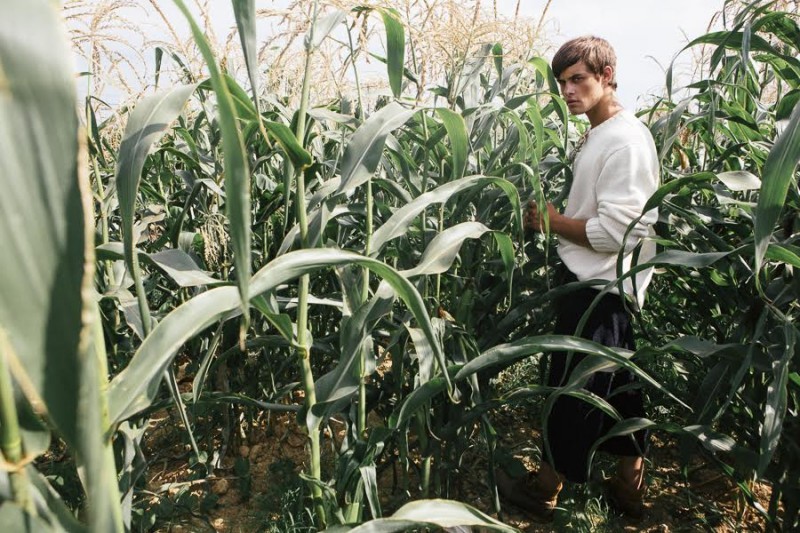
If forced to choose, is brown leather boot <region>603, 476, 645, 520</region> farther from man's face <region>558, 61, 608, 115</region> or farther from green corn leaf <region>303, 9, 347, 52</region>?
green corn leaf <region>303, 9, 347, 52</region>

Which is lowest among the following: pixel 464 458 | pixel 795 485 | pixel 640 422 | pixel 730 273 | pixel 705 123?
pixel 464 458

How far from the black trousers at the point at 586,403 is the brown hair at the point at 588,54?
668mm

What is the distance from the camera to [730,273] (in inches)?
64.9

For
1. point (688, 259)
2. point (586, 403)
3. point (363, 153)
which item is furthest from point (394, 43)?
point (586, 403)

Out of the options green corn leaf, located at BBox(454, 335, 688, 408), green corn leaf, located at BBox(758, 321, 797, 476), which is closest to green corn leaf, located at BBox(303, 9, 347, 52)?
green corn leaf, located at BBox(454, 335, 688, 408)

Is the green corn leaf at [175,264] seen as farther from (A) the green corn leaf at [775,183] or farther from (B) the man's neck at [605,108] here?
(B) the man's neck at [605,108]

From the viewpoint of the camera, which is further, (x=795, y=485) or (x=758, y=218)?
(x=795, y=485)

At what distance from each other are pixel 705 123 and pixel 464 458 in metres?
1.41

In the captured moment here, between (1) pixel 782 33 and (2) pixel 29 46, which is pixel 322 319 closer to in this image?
(1) pixel 782 33

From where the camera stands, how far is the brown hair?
5.77ft

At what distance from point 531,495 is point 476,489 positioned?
0.70 feet

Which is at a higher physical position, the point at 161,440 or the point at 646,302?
the point at 646,302

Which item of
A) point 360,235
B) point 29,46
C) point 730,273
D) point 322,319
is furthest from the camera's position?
point 322,319

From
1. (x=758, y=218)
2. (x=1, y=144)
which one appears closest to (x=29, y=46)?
(x=1, y=144)
